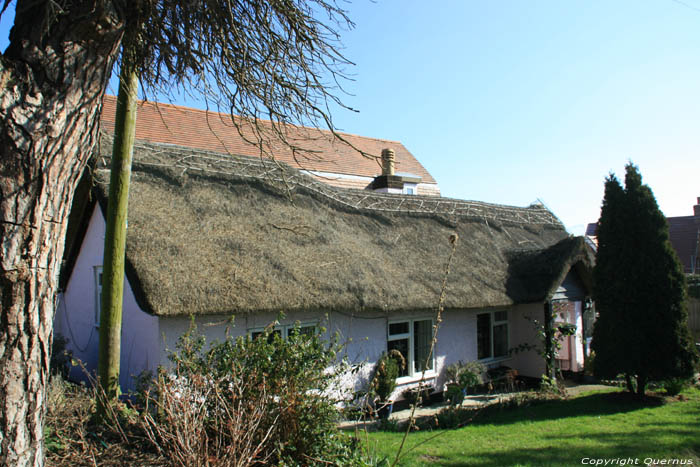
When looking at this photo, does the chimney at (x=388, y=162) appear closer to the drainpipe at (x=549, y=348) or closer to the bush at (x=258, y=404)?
the drainpipe at (x=549, y=348)

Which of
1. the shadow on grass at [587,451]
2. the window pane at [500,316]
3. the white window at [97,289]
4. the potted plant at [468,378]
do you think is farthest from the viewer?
the window pane at [500,316]

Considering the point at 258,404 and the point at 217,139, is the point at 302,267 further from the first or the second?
the point at 217,139

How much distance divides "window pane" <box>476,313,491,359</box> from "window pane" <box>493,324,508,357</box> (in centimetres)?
37

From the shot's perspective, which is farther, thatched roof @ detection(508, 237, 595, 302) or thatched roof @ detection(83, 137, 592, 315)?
thatched roof @ detection(508, 237, 595, 302)

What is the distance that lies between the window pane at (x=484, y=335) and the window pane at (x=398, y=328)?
2650 mm

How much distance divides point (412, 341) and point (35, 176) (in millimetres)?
9477

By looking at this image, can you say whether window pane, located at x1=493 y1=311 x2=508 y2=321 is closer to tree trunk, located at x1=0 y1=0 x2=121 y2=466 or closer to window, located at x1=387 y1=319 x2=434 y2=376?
window, located at x1=387 y1=319 x2=434 y2=376

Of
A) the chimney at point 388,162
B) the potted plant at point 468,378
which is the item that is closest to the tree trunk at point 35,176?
the potted plant at point 468,378

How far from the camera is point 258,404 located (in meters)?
4.35

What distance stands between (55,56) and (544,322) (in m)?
12.7

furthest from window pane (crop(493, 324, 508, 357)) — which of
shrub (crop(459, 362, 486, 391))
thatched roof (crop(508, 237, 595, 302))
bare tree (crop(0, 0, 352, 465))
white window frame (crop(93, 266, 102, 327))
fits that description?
bare tree (crop(0, 0, 352, 465))

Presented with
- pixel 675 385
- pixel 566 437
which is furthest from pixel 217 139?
pixel 675 385

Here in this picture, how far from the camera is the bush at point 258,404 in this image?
416cm

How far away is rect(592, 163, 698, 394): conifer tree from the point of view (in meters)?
10.1
